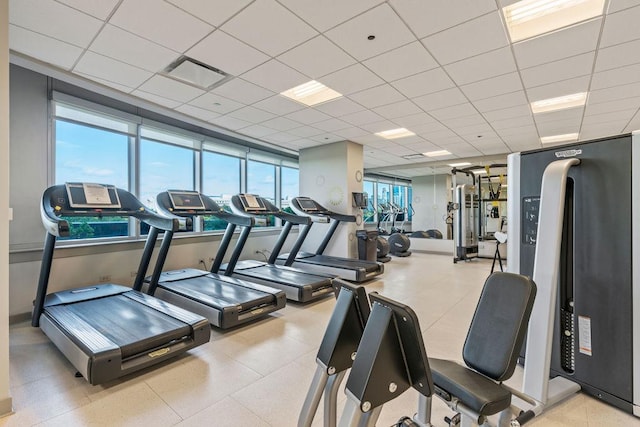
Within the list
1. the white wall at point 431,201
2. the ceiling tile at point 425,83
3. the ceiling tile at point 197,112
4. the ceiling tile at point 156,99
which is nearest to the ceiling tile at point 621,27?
the ceiling tile at point 425,83

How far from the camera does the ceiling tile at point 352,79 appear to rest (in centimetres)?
356

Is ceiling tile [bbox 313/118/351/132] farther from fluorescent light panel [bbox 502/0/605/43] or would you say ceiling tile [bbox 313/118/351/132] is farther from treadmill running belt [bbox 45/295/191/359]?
treadmill running belt [bbox 45/295/191/359]

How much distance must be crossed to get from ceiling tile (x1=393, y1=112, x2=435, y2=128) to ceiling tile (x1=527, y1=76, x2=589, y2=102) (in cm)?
148

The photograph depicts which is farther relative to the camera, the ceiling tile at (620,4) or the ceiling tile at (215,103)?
the ceiling tile at (215,103)

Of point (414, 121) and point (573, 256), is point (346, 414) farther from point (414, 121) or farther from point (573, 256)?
point (414, 121)

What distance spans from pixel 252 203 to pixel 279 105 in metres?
1.71

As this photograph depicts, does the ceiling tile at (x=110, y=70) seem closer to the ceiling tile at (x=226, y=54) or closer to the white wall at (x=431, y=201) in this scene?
the ceiling tile at (x=226, y=54)

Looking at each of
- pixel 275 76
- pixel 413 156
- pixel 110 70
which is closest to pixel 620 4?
pixel 275 76

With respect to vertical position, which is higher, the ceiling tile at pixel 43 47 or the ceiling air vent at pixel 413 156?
the ceiling tile at pixel 43 47

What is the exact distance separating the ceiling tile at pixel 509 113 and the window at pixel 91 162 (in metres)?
6.04

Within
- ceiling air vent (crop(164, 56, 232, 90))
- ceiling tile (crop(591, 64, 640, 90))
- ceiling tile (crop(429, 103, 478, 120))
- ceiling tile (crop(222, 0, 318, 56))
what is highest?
ceiling air vent (crop(164, 56, 232, 90))

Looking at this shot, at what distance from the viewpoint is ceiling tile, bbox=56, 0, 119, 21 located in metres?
2.41

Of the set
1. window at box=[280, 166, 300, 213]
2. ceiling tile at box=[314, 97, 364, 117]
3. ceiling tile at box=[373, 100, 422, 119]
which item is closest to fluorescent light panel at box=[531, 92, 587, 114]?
ceiling tile at box=[373, 100, 422, 119]

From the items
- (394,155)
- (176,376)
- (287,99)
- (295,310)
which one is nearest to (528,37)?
(287,99)
